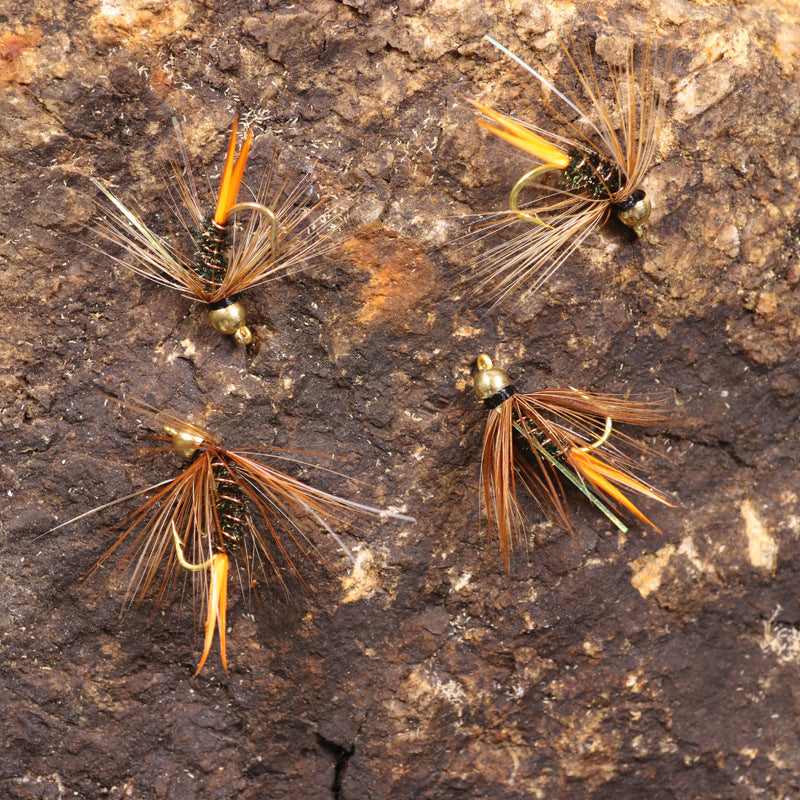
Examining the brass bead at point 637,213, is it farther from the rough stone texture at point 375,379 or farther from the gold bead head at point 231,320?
the gold bead head at point 231,320

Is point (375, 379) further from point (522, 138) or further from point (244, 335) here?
point (522, 138)

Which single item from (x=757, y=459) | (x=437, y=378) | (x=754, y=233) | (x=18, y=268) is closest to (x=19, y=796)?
(x=18, y=268)

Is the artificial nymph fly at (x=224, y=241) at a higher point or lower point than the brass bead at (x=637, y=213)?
lower

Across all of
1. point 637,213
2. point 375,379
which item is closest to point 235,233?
point 375,379

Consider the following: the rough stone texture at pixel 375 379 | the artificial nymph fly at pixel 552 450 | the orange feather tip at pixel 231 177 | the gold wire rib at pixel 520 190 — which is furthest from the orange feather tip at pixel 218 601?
the gold wire rib at pixel 520 190

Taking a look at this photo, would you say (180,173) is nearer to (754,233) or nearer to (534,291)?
(534,291)

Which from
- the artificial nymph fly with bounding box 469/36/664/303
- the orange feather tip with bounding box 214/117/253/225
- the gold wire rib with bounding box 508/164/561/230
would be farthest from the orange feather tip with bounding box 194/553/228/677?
the gold wire rib with bounding box 508/164/561/230

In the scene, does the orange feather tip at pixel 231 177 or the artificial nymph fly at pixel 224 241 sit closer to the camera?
the orange feather tip at pixel 231 177
